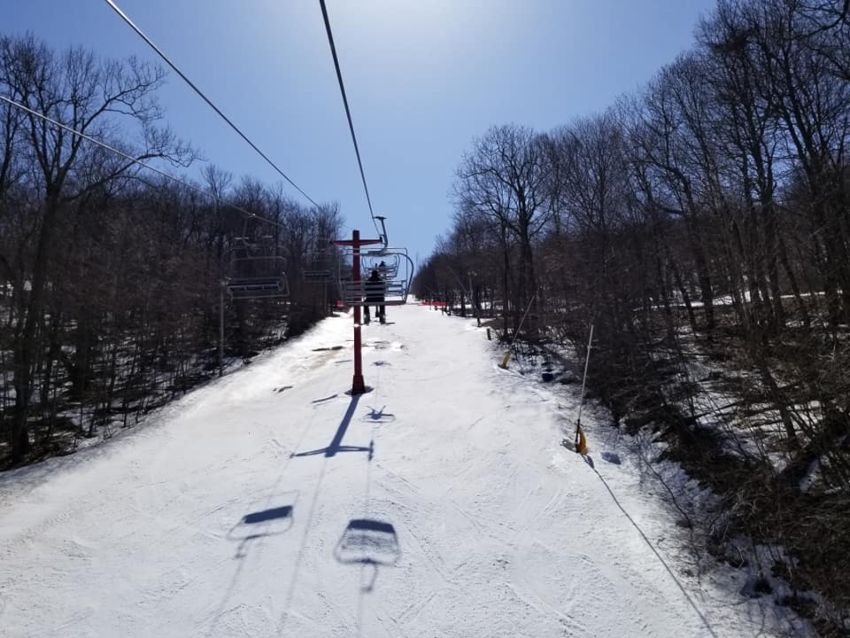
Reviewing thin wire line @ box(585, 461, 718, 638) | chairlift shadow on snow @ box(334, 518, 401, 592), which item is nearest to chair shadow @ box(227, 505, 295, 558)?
chairlift shadow on snow @ box(334, 518, 401, 592)

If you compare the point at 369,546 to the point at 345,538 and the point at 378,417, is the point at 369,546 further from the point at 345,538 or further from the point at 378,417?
the point at 378,417

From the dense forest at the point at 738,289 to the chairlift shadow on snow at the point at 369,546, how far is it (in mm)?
3643

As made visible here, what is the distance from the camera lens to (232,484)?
701 centimetres

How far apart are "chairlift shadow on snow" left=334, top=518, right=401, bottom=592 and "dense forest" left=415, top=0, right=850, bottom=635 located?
3.64m

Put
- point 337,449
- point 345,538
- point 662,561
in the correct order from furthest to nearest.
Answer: point 337,449 < point 345,538 < point 662,561

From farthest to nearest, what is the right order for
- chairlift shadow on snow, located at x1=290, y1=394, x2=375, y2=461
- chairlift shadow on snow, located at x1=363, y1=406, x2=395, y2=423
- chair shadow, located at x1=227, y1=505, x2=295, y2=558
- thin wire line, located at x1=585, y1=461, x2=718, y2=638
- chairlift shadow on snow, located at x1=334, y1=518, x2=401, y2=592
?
chairlift shadow on snow, located at x1=363, y1=406, x2=395, y2=423 → chairlift shadow on snow, located at x1=290, y1=394, x2=375, y2=461 → chair shadow, located at x1=227, y1=505, x2=295, y2=558 → chairlift shadow on snow, located at x1=334, y1=518, x2=401, y2=592 → thin wire line, located at x1=585, y1=461, x2=718, y2=638

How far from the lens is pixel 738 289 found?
6777 mm

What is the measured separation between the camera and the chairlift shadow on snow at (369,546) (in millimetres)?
5020

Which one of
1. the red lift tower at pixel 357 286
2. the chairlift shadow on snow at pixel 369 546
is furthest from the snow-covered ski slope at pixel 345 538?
the red lift tower at pixel 357 286

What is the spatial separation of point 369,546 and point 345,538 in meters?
0.31

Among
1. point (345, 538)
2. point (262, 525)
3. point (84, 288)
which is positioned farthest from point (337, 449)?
point (84, 288)

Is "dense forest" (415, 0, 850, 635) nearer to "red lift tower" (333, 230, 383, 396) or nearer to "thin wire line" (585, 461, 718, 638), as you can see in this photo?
"thin wire line" (585, 461, 718, 638)

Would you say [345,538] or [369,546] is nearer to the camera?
[369,546]

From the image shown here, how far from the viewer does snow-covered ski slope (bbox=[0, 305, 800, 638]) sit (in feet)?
14.0
